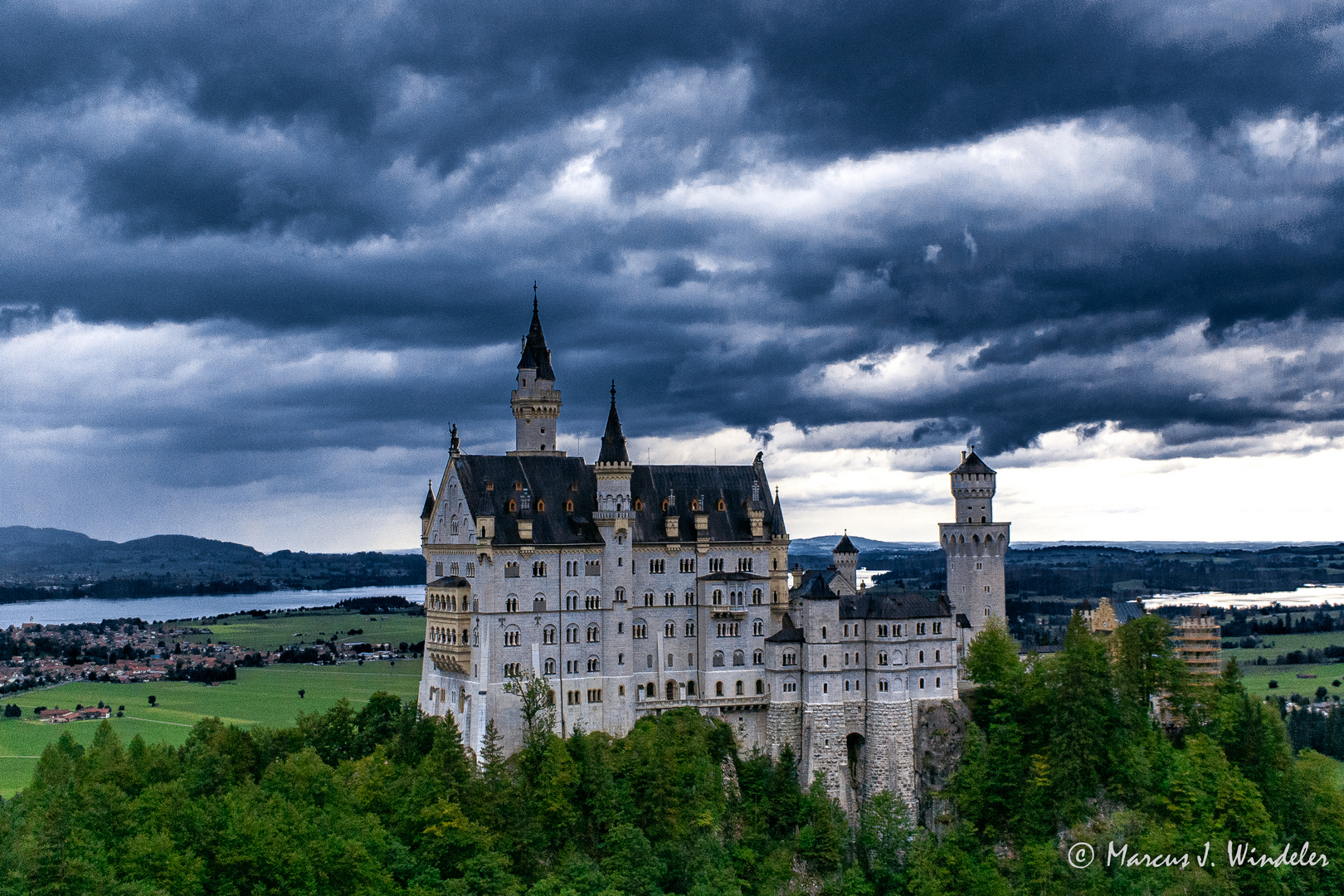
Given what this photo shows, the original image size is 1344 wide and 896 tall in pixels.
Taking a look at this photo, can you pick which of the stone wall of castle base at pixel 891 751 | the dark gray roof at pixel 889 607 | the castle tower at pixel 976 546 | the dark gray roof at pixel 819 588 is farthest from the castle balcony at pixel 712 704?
the castle tower at pixel 976 546

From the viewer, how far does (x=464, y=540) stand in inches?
3625

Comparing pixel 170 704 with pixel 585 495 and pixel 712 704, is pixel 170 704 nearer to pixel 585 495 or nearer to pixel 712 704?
pixel 585 495

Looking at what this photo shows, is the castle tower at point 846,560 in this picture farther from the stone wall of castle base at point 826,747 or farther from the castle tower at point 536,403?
the castle tower at point 536,403

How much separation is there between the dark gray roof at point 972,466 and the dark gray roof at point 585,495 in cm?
1839

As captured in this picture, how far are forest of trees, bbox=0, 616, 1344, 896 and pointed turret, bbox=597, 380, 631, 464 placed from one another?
59.3 ft

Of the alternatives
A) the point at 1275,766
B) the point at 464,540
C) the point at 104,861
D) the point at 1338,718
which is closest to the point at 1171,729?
the point at 1275,766

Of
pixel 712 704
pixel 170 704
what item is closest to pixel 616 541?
pixel 712 704

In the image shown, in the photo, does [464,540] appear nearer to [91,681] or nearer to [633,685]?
[633,685]

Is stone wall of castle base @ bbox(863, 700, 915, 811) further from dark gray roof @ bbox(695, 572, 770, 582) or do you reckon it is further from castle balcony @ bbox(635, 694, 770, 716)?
dark gray roof @ bbox(695, 572, 770, 582)

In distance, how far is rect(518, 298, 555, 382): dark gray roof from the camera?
105250 mm

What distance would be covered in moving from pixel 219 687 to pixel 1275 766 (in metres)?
148

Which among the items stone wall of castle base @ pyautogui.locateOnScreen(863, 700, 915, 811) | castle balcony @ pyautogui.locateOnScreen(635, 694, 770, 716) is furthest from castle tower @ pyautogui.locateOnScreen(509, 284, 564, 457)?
stone wall of castle base @ pyautogui.locateOnScreen(863, 700, 915, 811)

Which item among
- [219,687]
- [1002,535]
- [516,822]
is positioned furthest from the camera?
[219,687]

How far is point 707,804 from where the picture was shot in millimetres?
88812
